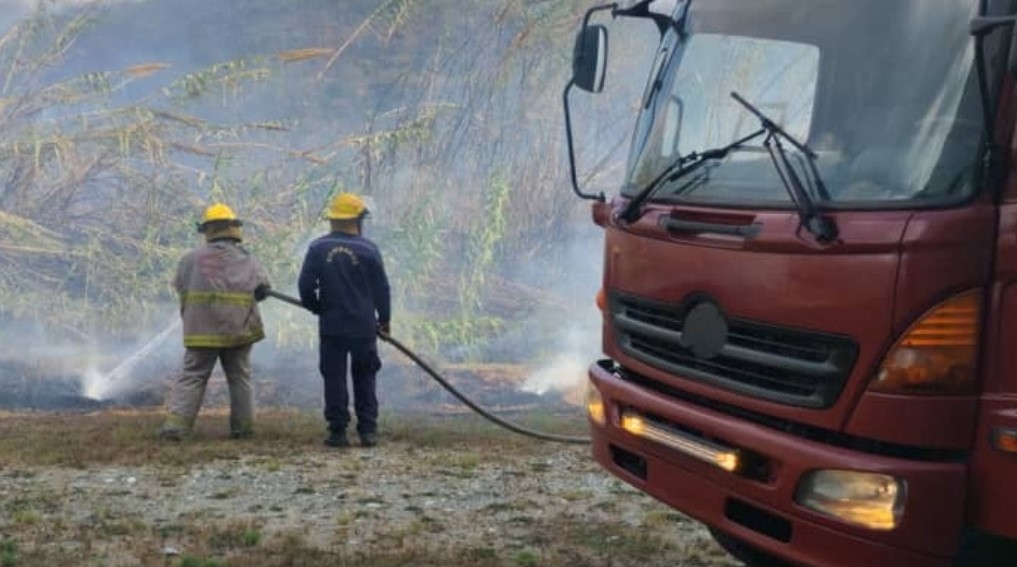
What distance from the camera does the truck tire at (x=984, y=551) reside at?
3055 mm

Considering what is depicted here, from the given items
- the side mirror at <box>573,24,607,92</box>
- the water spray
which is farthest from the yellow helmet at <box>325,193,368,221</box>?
the water spray

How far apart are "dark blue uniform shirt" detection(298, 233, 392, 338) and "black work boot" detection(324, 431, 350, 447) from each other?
684 millimetres

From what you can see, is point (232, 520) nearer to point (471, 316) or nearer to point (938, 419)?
point (938, 419)

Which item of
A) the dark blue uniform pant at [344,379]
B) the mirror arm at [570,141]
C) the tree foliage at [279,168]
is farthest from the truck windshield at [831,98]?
the tree foliage at [279,168]

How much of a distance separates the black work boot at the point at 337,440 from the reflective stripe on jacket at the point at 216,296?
991 millimetres

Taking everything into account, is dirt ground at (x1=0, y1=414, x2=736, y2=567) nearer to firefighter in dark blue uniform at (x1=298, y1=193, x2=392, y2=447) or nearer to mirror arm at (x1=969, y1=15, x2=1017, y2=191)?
firefighter in dark blue uniform at (x1=298, y1=193, x2=392, y2=447)

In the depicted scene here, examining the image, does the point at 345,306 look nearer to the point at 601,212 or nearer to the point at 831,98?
the point at 601,212

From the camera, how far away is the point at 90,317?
528 inches

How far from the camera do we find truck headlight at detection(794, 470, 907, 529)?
3.08 m

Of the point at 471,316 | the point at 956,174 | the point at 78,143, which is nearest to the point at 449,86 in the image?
the point at 471,316

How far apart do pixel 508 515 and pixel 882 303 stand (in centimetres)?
299

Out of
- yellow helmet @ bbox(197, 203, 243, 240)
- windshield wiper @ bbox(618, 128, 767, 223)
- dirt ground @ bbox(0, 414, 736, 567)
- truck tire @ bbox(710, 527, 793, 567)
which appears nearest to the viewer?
windshield wiper @ bbox(618, 128, 767, 223)

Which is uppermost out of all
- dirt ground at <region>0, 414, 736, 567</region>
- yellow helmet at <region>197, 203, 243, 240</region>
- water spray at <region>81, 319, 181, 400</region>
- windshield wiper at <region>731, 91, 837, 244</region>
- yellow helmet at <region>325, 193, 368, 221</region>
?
windshield wiper at <region>731, 91, 837, 244</region>

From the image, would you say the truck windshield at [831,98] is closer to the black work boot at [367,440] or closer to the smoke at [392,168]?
the black work boot at [367,440]
